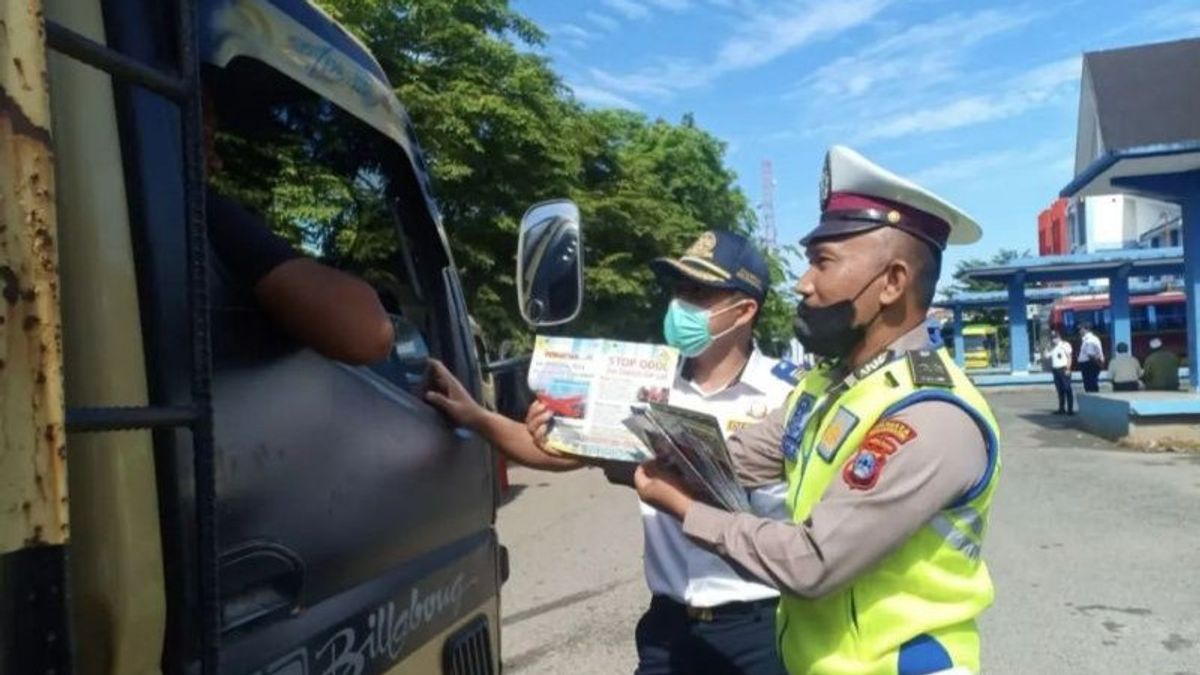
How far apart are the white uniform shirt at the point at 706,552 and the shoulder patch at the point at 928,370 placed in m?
0.65

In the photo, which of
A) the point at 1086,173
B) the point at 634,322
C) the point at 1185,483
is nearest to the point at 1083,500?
the point at 1185,483

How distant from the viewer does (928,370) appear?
182 cm

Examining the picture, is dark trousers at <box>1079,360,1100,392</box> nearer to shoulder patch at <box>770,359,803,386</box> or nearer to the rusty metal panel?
shoulder patch at <box>770,359,803,386</box>

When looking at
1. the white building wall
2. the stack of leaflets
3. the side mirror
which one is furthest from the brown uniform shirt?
the white building wall

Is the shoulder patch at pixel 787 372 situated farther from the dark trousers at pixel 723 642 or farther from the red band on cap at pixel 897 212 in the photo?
the red band on cap at pixel 897 212

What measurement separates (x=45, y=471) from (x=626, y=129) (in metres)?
21.6

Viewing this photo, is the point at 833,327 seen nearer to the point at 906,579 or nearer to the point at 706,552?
the point at 906,579

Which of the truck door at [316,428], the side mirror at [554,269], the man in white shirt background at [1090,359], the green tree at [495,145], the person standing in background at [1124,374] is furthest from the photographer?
the man in white shirt background at [1090,359]

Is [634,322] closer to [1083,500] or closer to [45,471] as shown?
[1083,500]

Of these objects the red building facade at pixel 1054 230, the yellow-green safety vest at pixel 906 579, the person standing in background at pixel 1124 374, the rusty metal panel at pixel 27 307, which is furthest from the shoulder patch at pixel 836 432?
the red building facade at pixel 1054 230

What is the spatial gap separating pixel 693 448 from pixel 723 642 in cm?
93

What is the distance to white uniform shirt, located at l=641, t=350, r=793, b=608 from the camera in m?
2.56

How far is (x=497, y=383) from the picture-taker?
3268mm

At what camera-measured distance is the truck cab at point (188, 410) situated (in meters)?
0.96
